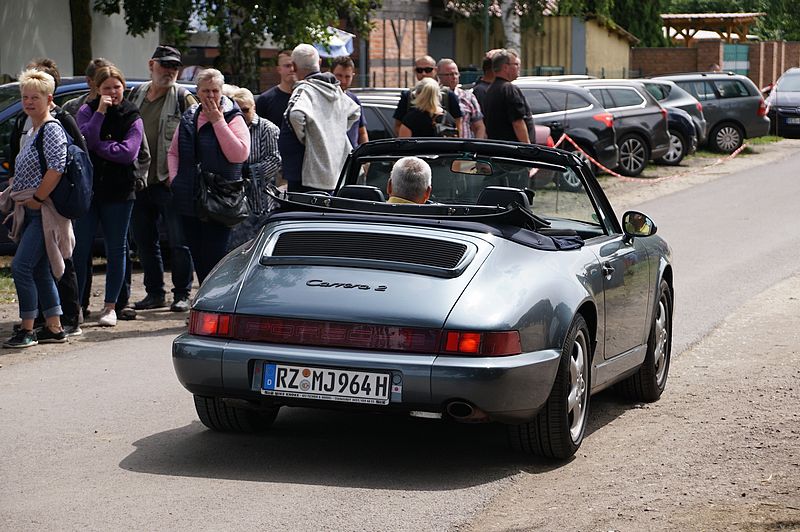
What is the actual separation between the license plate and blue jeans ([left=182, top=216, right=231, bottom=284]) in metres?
4.46

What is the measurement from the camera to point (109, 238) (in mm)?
10453

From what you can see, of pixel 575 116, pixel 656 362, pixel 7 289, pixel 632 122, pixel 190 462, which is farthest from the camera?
pixel 632 122

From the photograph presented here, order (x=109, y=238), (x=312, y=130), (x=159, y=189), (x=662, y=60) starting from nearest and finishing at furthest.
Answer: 1. (x=109, y=238)
2. (x=312, y=130)
3. (x=159, y=189)
4. (x=662, y=60)

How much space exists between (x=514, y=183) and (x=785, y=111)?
Result: 31.5m

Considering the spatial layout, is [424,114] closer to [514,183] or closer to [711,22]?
[514,183]

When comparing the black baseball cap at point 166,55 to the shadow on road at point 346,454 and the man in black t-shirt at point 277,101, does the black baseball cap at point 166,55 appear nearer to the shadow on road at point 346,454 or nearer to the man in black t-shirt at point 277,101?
the man in black t-shirt at point 277,101

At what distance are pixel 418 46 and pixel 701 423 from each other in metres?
34.2

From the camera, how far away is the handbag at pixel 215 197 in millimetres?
10086

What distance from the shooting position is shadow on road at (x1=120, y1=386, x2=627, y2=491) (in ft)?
20.1

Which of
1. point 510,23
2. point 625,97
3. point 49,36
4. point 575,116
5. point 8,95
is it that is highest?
point 510,23

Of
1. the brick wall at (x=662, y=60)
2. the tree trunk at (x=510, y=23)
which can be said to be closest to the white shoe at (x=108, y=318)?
the tree trunk at (x=510, y=23)

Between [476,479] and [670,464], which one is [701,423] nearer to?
[670,464]

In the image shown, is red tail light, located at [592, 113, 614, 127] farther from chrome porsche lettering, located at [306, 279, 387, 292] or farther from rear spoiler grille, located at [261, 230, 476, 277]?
chrome porsche lettering, located at [306, 279, 387, 292]

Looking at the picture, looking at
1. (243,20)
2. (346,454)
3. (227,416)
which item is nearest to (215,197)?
(227,416)
